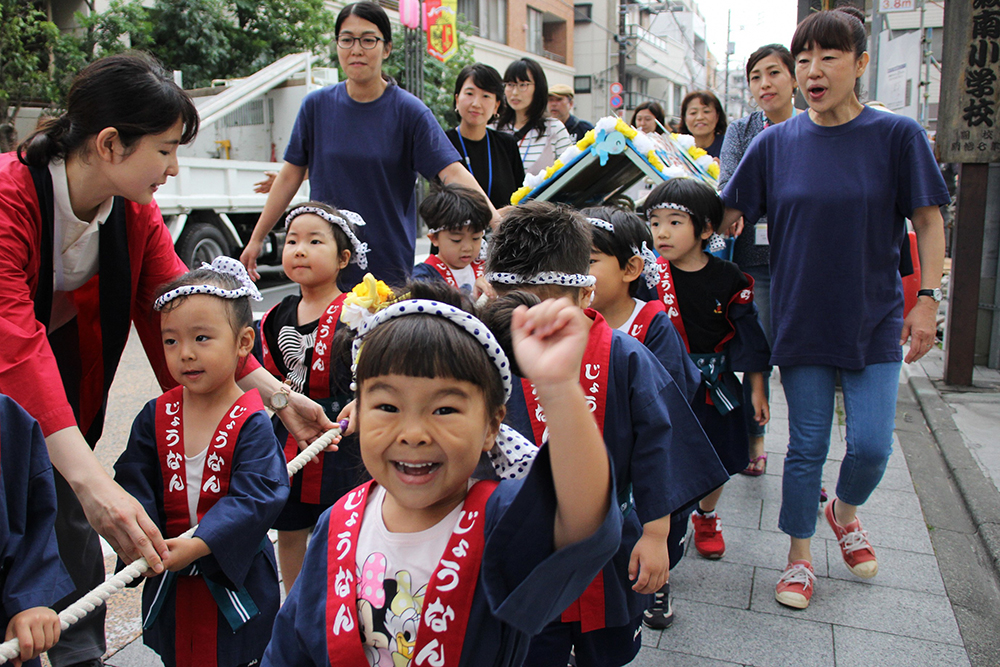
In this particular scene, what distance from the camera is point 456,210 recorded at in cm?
314

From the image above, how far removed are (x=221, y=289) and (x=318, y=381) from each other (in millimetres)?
598

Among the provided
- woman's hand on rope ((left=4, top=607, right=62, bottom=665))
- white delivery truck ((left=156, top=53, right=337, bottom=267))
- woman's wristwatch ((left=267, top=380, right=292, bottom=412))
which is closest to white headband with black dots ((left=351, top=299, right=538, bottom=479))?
woman's hand on rope ((left=4, top=607, right=62, bottom=665))

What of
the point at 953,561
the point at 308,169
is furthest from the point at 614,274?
the point at 953,561

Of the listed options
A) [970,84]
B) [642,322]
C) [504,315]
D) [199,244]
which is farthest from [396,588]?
[199,244]

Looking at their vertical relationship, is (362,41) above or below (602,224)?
above

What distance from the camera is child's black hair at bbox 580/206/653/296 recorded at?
7.66ft

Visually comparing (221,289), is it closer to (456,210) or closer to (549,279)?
(549,279)

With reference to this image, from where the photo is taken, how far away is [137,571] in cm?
157

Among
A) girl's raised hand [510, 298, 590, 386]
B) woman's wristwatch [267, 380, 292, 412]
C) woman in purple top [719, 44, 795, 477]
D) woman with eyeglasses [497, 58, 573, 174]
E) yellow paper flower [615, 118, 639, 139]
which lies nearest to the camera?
girl's raised hand [510, 298, 590, 386]

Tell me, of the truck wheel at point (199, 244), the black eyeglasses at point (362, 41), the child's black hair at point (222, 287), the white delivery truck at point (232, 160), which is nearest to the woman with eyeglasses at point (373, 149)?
the black eyeglasses at point (362, 41)

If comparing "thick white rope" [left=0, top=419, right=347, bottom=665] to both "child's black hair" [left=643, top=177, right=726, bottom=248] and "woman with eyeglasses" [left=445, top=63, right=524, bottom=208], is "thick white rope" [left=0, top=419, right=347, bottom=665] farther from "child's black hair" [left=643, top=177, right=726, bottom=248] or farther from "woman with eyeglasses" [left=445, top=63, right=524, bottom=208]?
"woman with eyeglasses" [left=445, top=63, right=524, bottom=208]

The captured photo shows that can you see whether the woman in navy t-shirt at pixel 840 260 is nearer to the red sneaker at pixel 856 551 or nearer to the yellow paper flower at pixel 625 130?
the red sneaker at pixel 856 551

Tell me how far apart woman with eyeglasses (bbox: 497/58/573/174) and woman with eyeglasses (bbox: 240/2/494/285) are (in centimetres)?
133

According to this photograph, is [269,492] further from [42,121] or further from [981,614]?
[981,614]
